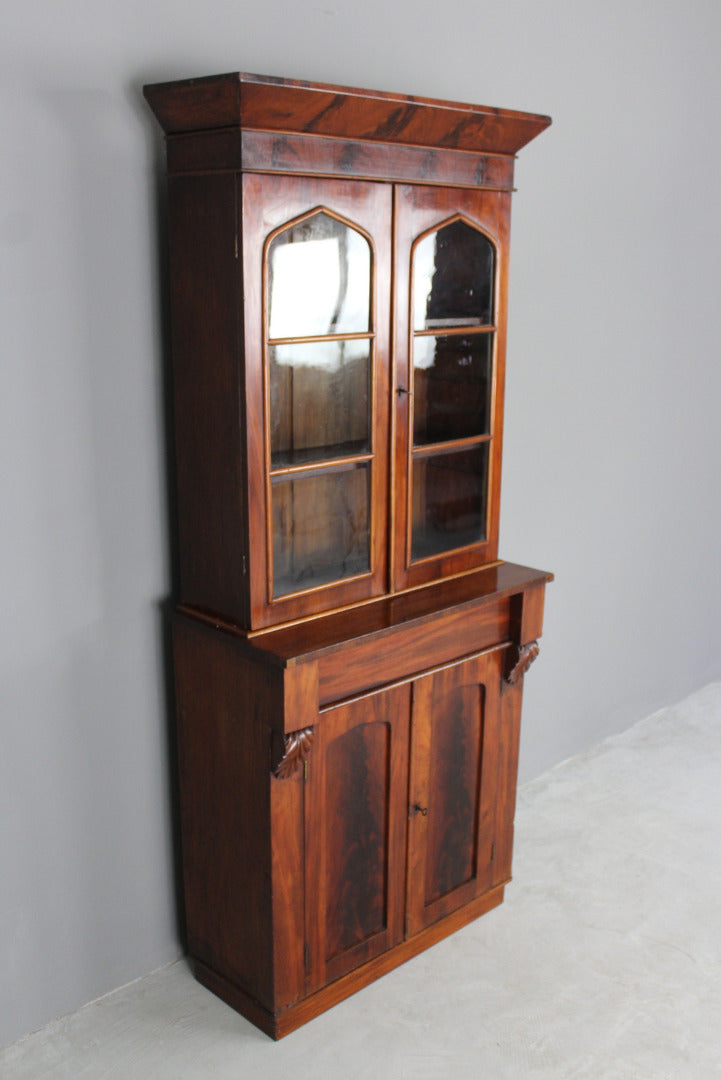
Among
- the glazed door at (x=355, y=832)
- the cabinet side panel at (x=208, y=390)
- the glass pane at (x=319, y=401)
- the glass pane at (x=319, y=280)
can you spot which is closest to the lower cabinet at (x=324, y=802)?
the glazed door at (x=355, y=832)

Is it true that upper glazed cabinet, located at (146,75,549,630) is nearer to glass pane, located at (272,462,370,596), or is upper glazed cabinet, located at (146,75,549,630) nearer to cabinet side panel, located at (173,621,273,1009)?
glass pane, located at (272,462,370,596)

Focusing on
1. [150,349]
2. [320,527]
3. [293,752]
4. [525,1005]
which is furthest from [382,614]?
Result: [525,1005]

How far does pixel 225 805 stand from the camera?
2.05m

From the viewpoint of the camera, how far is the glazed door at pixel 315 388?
1.80 m

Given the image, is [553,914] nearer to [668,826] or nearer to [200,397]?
[668,826]

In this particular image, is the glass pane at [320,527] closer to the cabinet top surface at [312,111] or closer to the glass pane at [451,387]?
the glass pane at [451,387]

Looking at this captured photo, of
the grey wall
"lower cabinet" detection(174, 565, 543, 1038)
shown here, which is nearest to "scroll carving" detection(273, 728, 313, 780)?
"lower cabinet" detection(174, 565, 543, 1038)

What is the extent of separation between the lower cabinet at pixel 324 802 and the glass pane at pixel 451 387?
1.33 feet

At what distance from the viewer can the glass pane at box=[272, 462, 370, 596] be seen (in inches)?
76.7

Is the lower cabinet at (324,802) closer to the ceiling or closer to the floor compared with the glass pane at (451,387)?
closer to the floor

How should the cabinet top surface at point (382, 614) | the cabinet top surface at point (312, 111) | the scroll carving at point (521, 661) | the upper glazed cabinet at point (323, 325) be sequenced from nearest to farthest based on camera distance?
the cabinet top surface at point (312, 111), the upper glazed cabinet at point (323, 325), the cabinet top surface at point (382, 614), the scroll carving at point (521, 661)

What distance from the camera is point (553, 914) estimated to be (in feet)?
8.14

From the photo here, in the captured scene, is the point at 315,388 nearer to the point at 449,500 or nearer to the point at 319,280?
the point at 319,280

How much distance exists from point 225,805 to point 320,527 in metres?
0.59
